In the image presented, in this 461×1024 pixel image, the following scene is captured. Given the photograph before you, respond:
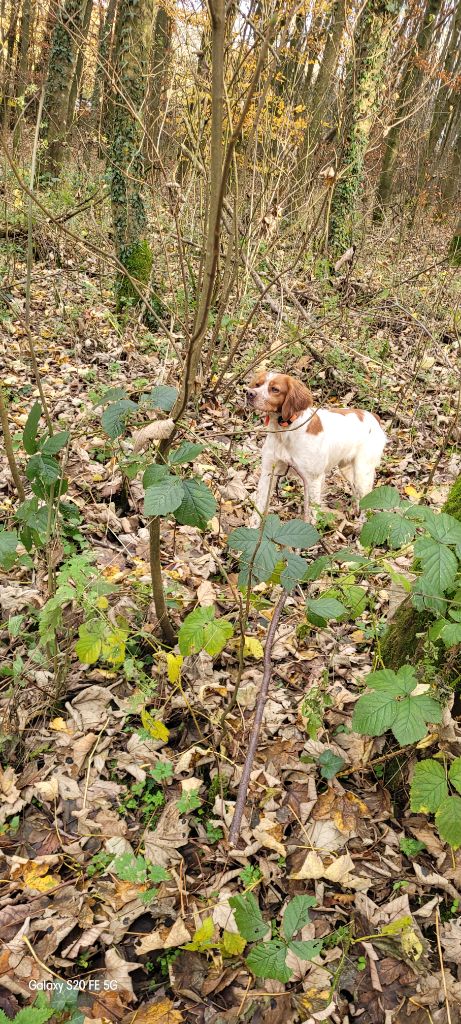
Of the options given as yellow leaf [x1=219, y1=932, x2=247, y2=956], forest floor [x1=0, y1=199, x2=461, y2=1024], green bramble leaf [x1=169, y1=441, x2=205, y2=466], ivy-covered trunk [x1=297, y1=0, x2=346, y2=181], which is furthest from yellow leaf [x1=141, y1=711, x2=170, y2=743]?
ivy-covered trunk [x1=297, y1=0, x2=346, y2=181]

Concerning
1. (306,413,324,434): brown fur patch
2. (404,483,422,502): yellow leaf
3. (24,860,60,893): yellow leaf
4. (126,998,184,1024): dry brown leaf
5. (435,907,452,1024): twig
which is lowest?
(24,860,60,893): yellow leaf

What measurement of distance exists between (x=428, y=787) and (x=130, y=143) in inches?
238

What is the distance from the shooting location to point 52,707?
8.19ft

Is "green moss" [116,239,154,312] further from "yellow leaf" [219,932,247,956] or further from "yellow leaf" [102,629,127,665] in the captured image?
"yellow leaf" [219,932,247,956]

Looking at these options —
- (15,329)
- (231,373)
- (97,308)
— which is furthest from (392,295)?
(15,329)

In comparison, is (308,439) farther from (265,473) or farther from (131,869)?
(131,869)

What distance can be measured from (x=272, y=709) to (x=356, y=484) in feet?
6.91

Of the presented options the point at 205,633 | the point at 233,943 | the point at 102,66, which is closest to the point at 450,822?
the point at 233,943

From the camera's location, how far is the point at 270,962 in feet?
5.09

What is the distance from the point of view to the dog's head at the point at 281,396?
3.69 metres

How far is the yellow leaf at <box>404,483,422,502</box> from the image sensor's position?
4.22 metres

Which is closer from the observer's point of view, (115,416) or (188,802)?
(115,416)

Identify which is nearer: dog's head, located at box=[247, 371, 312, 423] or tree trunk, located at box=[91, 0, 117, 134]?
dog's head, located at box=[247, 371, 312, 423]

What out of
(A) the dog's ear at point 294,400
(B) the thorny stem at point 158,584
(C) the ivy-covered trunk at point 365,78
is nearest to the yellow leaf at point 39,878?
(B) the thorny stem at point 158,584
